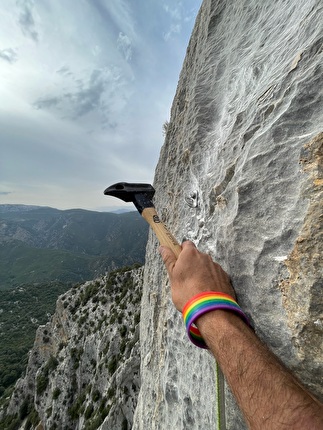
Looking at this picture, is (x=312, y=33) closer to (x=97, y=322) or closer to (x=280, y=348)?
(x=280, y=348)

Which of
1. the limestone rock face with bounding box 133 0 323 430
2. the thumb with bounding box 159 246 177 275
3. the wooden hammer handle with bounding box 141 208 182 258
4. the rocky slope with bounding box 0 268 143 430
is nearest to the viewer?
the limestone rock face with bounding box 133 0 323 430

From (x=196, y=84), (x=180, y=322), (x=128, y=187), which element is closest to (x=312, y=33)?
(x=196, y=84)

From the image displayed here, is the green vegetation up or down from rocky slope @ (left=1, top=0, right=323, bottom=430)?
down

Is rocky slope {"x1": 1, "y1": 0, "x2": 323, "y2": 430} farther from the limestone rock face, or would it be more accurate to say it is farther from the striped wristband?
the striped wristband

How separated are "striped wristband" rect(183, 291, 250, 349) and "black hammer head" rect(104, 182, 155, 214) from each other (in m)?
3.14

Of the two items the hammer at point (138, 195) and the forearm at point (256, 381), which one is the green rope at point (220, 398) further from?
the hammer at point (138, 195)

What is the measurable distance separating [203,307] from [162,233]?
2025 millimetres

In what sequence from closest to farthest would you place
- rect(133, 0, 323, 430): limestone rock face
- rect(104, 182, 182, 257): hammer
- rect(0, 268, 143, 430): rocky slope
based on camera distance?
1. rect(133, 0, 323, 430): limestone rock face
2. rect(104, 182, 182, 257): hammer
3. rect(0, 268, 143, 430): rocky slope

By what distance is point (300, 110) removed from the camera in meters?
2.97

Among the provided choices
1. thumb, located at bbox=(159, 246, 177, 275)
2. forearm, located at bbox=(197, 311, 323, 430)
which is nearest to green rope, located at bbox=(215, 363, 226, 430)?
forearm, located at bbox=(197, 311, 323, 430)

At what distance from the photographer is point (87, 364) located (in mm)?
39938

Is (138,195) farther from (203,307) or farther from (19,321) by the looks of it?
(19,321)

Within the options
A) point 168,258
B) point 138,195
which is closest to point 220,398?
point 168,258

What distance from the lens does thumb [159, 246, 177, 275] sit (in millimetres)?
3256
